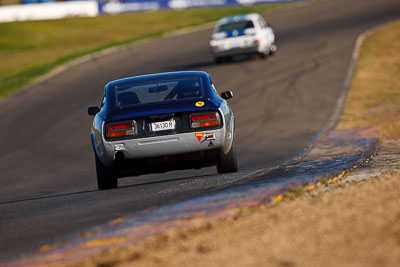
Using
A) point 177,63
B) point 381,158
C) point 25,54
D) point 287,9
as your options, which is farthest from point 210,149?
point 287,9

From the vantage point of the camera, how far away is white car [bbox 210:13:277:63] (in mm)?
26969

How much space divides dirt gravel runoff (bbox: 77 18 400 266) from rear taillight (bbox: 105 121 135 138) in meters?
2.71

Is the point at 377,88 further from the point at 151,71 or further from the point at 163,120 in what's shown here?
the point at 163,120

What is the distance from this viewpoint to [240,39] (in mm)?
27016

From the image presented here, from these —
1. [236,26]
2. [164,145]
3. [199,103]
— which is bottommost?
[236,26]

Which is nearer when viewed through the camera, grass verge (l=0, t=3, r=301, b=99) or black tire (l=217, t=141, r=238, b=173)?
black tire (l=217, t=141, r=238, b=173)

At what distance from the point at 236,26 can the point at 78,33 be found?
56.6 feet

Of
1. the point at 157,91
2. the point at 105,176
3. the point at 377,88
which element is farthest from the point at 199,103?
the point at 377,88

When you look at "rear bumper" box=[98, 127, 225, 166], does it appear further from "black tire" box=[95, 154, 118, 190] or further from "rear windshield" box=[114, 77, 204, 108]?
"rear windshield" box=[114, 77, 204, 108]

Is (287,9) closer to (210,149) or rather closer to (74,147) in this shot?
(74,147)

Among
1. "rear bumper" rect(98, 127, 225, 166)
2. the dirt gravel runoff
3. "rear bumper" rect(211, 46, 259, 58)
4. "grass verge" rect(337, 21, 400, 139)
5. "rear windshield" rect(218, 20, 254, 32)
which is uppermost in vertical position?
the dirt gravel runoff

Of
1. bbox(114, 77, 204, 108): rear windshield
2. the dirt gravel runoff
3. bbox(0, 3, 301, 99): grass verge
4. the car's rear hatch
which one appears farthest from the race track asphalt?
bbox(0, 3, 301, 99): grass verge

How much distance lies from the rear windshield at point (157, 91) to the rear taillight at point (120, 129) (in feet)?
1.51

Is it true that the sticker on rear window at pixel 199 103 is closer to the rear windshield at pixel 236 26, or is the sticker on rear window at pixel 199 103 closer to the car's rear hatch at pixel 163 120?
the car's rear hatch at pixel 163 120
